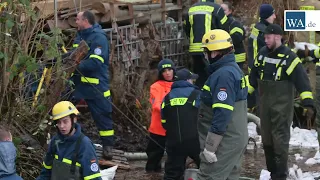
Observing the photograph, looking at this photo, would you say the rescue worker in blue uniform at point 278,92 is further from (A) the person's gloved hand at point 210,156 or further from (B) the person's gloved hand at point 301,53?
(A) the person's gloved hand at point 210,156

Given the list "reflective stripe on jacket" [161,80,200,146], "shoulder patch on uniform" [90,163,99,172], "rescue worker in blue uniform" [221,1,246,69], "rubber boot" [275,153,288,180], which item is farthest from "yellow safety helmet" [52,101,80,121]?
"rescue worker in blue uniform" [221,1,246,69]

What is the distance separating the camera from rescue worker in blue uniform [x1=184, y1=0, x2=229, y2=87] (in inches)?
522

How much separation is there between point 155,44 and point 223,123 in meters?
6.08

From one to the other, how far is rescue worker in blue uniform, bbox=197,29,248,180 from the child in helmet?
7.91ft

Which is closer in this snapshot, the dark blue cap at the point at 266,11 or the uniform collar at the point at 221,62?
the uniform collar at the point at 221,62

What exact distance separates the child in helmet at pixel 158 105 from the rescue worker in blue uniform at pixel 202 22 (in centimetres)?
240

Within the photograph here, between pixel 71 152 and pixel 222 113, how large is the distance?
5.13 feet

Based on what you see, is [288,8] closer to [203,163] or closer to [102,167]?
[102,167]

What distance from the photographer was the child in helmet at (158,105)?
1077 centimetres

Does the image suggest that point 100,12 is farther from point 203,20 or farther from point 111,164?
point 111,164

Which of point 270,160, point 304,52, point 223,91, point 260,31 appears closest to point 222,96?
point 223,91

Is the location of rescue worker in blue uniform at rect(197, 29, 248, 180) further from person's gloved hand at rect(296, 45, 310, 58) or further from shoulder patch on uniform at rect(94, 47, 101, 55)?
person's gloved hand at rect(296, 45, 310, 58)

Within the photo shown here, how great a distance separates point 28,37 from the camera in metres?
9.62

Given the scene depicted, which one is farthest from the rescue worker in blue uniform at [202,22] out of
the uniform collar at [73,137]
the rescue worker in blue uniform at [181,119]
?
the uniform collar at [73,137]
